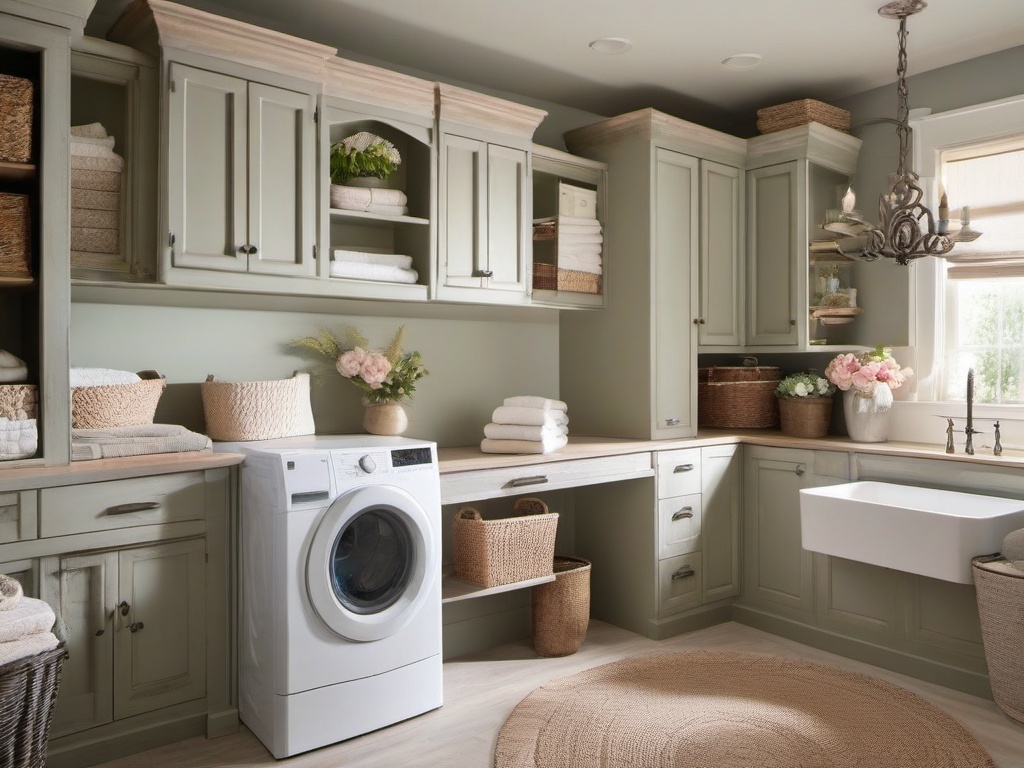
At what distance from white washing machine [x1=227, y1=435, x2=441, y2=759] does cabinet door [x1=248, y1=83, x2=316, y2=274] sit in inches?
25.9

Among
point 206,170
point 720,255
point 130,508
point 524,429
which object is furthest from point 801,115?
point 130,508

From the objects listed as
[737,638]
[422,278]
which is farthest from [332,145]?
[737,638]

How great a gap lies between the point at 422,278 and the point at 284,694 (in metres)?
1.58

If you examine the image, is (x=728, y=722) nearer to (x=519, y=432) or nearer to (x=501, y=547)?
(x=501, y=547)

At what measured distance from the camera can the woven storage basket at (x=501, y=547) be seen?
308cm

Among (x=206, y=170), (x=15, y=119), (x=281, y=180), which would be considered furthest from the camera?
(x=281, y=180)

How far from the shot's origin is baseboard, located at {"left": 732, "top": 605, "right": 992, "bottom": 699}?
2.98m

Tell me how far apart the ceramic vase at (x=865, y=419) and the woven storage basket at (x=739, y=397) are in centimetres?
48

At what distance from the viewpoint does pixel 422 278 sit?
3154 mm

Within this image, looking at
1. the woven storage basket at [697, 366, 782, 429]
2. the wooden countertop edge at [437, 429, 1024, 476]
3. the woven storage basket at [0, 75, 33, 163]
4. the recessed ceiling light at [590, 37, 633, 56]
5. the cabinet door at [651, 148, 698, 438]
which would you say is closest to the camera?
the woven storage basket at [0, 75, 33, 163]

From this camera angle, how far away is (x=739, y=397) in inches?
159

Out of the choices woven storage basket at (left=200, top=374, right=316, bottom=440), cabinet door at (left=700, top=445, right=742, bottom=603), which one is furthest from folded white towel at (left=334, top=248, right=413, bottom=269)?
cabinet door at (left=700, top=445, right=742, bottom=603)

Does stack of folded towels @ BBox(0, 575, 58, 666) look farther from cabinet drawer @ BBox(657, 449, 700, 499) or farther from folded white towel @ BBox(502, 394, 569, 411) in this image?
cabinet drawer @ BBox(657, 449, 700, 499)

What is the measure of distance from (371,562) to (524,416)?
3.02ft
